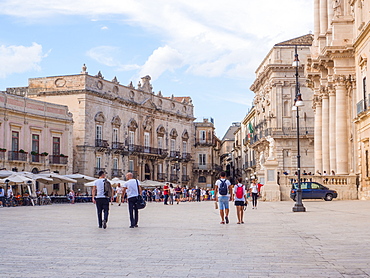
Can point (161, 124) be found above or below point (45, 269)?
above

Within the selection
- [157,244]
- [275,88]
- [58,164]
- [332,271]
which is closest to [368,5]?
[157,244]

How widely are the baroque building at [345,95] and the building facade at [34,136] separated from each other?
23321 mm

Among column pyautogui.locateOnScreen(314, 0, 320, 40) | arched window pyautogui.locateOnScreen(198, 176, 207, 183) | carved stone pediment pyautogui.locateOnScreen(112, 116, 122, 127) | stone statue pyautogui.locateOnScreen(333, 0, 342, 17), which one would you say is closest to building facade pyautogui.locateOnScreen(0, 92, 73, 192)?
carved stone pediment pyautogui.locateOnScreen(112, 116, 122, 127)

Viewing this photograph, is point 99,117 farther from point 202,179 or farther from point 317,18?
point 317,18

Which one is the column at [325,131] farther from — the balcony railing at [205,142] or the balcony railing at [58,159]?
the balcony railing at [205,142]

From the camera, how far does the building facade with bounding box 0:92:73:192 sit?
4603 cm

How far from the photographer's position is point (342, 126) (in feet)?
109

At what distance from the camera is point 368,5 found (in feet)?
93.2

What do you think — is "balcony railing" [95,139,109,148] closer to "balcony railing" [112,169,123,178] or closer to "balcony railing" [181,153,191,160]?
"balcony railing" [112,169,123,178]

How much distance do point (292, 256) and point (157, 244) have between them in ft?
8.91

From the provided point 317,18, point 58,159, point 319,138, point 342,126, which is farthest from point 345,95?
point 58,159

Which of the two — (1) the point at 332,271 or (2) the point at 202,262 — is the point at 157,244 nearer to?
(2) the point at 202,262

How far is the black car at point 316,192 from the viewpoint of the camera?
32.7m

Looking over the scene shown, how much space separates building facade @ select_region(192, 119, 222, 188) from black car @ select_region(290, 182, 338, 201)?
49.1m
